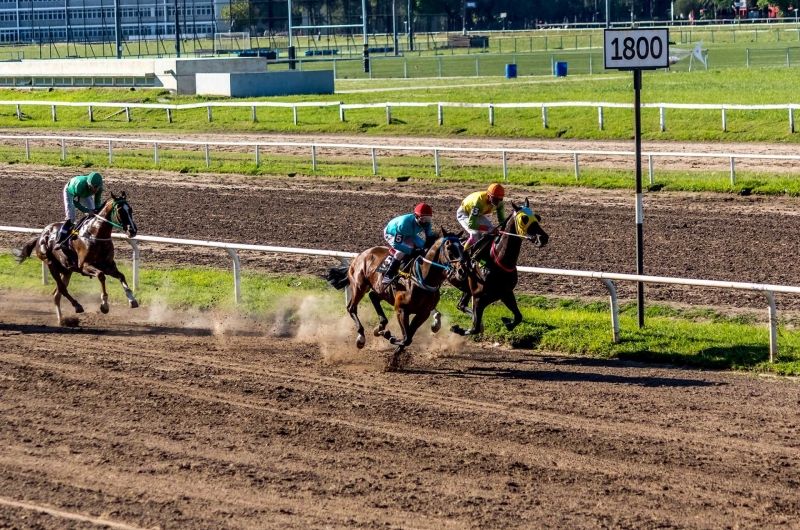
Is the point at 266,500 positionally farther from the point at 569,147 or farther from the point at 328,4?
the point at 328,4

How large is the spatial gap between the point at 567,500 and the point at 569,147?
67.5ft

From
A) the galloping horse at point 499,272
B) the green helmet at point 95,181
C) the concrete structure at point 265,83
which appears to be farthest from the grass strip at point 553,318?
the concrete structure at point 265,83

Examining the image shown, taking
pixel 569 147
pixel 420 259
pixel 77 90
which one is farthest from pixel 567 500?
pixel 77 90

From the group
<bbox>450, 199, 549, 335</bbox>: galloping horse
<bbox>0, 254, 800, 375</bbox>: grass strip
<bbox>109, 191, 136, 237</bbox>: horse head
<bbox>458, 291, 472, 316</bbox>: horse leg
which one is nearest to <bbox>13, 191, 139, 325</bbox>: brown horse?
<bbox>109, 191, 136, 237</bbox>: horse head

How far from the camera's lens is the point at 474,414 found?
9.18m

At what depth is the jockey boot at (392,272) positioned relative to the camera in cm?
1112

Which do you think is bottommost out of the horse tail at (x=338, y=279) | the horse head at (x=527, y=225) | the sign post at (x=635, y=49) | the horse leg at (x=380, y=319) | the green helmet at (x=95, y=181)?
the horse leg at (x=380, y=319)

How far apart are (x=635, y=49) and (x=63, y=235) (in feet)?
22.7

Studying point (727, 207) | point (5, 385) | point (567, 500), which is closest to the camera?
point (567, 500)

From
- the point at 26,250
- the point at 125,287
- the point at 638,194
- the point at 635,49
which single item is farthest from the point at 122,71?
the point at 635,49

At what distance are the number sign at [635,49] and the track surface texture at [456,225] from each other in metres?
3.09

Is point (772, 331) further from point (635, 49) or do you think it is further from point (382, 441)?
point (382, 441)

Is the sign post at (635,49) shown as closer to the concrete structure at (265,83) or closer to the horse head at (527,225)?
the horse head at (527,225)

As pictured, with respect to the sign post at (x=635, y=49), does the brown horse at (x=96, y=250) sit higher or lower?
lower
